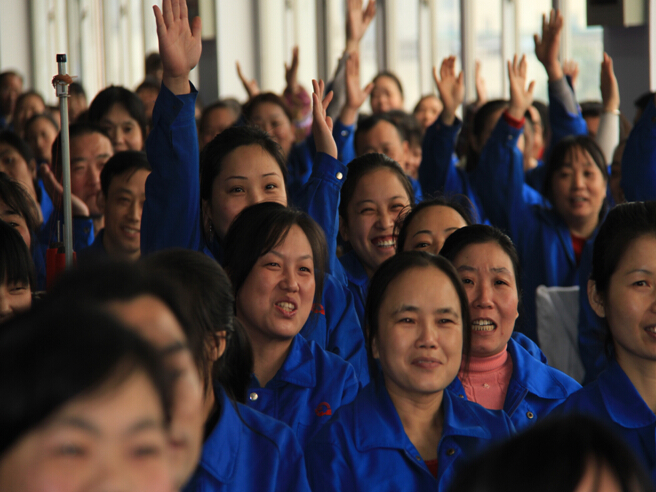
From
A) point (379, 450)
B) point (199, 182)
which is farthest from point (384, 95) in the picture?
point (379, 450)

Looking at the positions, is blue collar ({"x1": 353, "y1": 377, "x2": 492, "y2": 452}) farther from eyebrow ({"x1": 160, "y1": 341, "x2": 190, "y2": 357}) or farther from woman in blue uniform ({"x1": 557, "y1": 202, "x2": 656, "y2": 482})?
eyebrow ({"x1": 160, "y1": 341, "x2": 190, "y2": 357})

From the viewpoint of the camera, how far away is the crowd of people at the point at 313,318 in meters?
0.62

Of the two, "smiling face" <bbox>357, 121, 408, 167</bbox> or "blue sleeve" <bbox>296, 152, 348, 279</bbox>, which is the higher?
"smiling face" <bbox>357, 121, 408, 167</bbox>

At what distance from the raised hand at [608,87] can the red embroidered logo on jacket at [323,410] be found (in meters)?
2.47

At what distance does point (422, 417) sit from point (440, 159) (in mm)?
2042

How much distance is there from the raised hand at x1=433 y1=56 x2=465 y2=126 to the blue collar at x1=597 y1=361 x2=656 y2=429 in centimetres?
199

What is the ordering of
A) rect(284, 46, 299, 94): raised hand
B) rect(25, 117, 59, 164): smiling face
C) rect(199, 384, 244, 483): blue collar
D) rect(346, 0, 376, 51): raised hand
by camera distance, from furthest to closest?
rect(284, 46, 299, 94): raised hand → rect(25, 117, 59, 164): smiling face → rect(346, 0, 376, 51): raised hand → rect(199, 384, 244, 483): blue collar

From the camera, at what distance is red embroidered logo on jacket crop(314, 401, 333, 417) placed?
166cm

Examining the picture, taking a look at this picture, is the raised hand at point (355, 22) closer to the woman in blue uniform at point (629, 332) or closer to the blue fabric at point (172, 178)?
the blue fabric at point (172, 178)

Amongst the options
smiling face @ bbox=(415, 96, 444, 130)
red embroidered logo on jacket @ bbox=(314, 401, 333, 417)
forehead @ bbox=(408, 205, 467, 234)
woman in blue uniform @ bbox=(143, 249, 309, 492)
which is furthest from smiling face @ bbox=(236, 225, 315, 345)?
smiling face @ bbox=(415, 96, 444, 130)

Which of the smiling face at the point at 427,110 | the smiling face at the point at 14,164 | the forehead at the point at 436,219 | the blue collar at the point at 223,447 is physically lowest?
the blue collar at the point at 223,447

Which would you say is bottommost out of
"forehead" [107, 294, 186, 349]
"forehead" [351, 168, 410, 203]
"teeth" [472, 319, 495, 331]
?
"teeth" [472, 319, 495, 331]

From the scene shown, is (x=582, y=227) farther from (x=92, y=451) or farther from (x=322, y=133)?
(x=92, y=451)

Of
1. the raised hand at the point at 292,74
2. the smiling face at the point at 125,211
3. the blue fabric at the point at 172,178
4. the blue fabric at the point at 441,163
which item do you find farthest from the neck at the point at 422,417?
the raised hand at the point at 292,74
